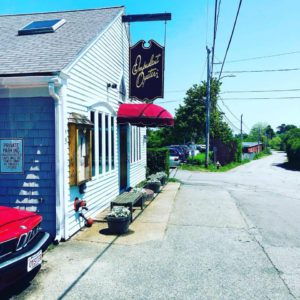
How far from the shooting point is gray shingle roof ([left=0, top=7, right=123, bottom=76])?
734 centimetres

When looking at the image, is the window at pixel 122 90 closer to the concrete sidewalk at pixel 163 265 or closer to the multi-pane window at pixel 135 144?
the multi-pane window at pixel 135 144

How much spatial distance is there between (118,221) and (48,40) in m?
5.06

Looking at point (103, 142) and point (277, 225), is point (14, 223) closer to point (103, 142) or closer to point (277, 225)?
point (103, 142)

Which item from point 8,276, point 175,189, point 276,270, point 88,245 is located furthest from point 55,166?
point 175,189

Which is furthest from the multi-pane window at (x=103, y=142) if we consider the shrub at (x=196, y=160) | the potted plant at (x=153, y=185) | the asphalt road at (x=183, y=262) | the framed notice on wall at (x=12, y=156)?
the shrub at (x=196, y=160)

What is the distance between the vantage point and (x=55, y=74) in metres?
6.84

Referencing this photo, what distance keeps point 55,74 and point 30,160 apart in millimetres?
1919

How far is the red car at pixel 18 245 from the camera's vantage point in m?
4.32

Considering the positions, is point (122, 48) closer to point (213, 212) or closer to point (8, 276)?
point (213, 212)

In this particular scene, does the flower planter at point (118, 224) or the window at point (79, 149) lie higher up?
the window at point (79, 149)

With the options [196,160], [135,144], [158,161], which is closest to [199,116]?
[196,160]

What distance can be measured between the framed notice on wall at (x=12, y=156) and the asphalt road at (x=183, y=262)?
1953mm

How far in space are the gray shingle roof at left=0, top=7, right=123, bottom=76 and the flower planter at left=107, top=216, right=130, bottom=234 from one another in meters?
3.52

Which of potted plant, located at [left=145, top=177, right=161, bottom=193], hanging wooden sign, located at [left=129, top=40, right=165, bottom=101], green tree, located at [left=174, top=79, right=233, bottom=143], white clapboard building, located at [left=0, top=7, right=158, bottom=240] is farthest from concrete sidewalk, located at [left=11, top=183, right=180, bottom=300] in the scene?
green tree, located at [left=174, top=79, right=233, bottom=143]
